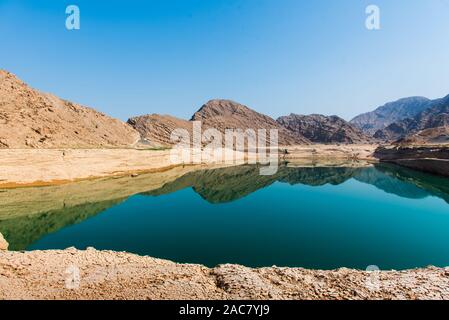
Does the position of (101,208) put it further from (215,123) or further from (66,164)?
(215,123)

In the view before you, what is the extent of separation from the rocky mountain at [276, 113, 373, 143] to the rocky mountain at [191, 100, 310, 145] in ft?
26.3

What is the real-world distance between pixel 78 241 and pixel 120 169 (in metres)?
31.3

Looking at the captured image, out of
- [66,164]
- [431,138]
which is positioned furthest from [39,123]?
[431,138]

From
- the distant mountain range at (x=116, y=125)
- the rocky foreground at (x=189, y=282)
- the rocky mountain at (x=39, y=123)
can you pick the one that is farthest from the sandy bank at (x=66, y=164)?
the rocky foreground at (x=189, y=282)

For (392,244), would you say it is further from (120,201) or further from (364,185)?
(364,185)

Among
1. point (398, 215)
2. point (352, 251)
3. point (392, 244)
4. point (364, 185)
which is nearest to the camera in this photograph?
point (352, 251)

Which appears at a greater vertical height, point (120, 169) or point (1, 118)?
point (1, 118)

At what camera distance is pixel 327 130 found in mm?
169375

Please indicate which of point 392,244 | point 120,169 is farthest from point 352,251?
point 120,169

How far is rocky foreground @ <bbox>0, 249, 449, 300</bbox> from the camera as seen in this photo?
27.2 feet

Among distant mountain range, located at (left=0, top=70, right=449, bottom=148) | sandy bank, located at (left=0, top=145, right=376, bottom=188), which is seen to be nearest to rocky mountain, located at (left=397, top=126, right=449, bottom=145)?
distant mountain range, located at (left=0, top=70, right=449, bottom=148)

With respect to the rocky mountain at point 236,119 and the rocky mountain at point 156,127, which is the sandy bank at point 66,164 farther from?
the rocky mountain at point 236,119

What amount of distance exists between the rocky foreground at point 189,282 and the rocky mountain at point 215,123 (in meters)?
→ 93.3

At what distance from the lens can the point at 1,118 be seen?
50469 millimetres
